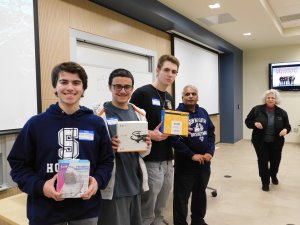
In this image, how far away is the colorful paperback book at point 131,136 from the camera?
1.49 meters

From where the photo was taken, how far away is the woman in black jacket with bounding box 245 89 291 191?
3.58m

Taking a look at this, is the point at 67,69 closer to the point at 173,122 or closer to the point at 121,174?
the point at 121,174

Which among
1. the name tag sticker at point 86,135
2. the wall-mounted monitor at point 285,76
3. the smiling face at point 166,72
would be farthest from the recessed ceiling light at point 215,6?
the wall-mounted monitor at point 285,76

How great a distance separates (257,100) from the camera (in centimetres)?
788

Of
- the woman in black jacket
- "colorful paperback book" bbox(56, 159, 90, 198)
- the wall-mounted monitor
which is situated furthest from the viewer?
the wall-mounted monitor

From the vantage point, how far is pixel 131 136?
1507 millimetres

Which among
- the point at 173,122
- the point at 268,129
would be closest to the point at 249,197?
the point at 268,129

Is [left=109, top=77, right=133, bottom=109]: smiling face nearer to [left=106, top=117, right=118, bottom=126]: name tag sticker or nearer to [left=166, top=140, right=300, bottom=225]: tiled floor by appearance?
[left=106, top=117, right=118, bottom=126]: name tag sticker

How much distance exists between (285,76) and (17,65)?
7014 millimetres

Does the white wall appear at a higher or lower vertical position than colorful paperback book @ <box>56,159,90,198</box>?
higher

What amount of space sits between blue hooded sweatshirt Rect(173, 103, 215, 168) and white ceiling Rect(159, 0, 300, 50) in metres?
2.33

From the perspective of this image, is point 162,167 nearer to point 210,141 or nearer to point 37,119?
point 210,141

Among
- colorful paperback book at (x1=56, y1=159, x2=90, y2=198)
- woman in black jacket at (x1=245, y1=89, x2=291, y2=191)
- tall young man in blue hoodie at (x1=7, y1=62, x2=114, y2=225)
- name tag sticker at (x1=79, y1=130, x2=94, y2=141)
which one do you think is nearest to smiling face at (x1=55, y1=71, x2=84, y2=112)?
tall young man in blue hoodie at (x1=7, y1=62, x2=114, y2=225)

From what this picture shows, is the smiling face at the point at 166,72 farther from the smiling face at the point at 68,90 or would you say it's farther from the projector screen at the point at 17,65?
the projector screen at the point at 17,65
